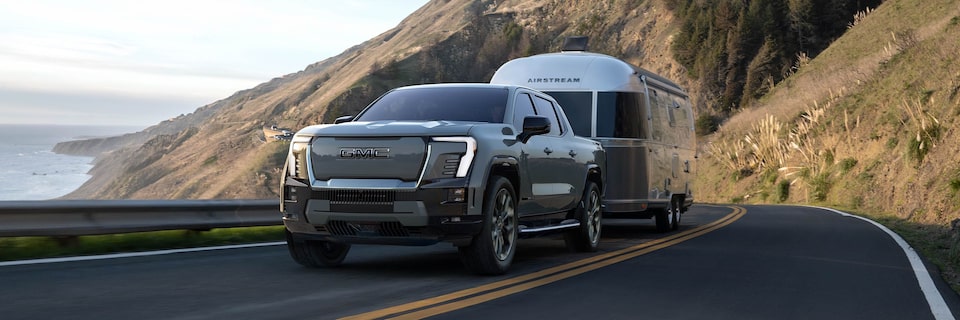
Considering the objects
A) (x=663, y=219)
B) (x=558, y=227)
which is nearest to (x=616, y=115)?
(x=663, y=219)

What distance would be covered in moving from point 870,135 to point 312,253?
1429 inches

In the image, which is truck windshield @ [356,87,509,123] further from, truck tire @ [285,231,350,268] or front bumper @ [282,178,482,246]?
front bumper @ [282,178,482,246]

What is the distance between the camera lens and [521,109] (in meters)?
10.8

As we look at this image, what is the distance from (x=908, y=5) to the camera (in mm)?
61719

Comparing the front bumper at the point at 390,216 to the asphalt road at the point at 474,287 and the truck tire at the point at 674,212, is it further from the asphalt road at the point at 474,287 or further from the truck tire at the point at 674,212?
the truck tire at the point at 674,212

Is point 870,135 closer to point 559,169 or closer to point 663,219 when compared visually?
point 663,219

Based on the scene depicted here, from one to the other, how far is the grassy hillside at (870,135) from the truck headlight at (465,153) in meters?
7.73

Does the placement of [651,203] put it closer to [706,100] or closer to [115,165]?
[706,100]

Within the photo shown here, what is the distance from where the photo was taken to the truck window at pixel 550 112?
11477 mm

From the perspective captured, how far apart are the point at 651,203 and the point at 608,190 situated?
3.86ft

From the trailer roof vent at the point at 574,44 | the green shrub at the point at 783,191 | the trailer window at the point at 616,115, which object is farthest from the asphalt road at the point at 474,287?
the green shrub at the point at 783,191

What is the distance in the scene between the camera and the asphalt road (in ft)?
23.0

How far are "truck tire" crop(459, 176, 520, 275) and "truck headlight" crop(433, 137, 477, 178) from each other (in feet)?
1.38

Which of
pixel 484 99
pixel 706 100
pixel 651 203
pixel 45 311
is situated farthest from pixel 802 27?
pixel 45 311
